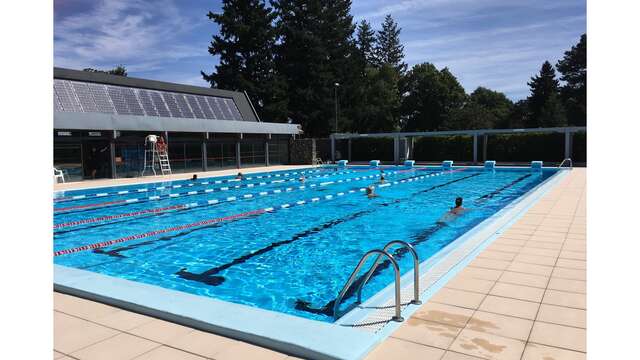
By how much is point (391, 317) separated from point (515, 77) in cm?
6063

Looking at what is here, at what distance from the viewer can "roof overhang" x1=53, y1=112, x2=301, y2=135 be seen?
18.3m

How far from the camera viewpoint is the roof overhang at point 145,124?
60.0 ft

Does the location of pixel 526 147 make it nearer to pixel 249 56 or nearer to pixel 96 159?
pixel 249 56

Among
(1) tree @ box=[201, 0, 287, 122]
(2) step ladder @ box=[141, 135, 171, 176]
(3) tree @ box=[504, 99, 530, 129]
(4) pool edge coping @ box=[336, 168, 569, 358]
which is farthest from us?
(3) tree @ box=[504, 99, 530, 129]

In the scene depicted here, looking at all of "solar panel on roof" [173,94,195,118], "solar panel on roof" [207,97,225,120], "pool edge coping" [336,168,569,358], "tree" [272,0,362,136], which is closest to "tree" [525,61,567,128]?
"tree" [272,0,362,136]

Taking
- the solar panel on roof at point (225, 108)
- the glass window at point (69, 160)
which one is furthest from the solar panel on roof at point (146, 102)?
the solar panel on roof at point (225, 108)

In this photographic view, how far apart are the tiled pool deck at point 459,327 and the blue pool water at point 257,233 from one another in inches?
67.4

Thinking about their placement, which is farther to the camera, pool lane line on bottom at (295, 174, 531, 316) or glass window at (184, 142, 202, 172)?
glass window at (184, 142, 202, 172)

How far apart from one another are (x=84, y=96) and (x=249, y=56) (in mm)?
21210

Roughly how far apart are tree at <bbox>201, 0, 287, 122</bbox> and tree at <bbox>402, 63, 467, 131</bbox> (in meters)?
20.5

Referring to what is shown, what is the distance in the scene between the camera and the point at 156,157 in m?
23.0

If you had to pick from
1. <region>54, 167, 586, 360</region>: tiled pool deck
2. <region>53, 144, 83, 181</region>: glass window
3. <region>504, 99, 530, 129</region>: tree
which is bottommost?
<region>54, 167, 586, 360</region>: tiled pool deck

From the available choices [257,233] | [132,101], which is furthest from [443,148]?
[257,233]

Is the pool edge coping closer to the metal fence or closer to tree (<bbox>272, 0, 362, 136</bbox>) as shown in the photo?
the metal fence
